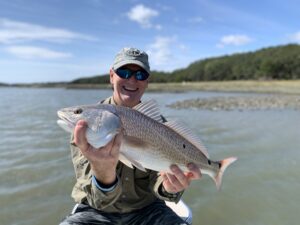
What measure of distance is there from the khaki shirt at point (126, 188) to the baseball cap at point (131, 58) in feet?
1.67

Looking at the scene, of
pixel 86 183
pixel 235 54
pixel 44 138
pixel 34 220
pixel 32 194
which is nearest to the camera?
pixel 86 183

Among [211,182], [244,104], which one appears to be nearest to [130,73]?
[211,182]

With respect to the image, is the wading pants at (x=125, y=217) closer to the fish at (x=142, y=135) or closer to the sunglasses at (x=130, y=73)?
the fish at (x=142, y=135)

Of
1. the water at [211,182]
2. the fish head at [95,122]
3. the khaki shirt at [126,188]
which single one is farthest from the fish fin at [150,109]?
the water at [211,182]

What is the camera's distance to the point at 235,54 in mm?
139625

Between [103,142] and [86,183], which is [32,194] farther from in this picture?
[103,142]

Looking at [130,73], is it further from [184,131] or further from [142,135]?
[142,135]

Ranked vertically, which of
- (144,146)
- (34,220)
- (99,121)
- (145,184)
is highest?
(99,121)

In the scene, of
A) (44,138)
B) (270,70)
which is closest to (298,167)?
(44,138)

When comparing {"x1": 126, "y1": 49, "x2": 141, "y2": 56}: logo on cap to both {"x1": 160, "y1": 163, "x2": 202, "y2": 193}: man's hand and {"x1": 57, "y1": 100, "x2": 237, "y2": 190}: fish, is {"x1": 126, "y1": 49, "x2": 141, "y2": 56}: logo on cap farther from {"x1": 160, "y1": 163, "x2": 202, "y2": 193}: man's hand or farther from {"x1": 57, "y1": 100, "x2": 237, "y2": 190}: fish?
{"x1": 160, "y1": 163, "x2": 202, "y2": 193}: man's hand

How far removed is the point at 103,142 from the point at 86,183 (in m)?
1.33

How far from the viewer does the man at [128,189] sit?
14.3 feet

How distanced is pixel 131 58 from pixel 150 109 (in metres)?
1.33

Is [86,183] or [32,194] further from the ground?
[86,183]
